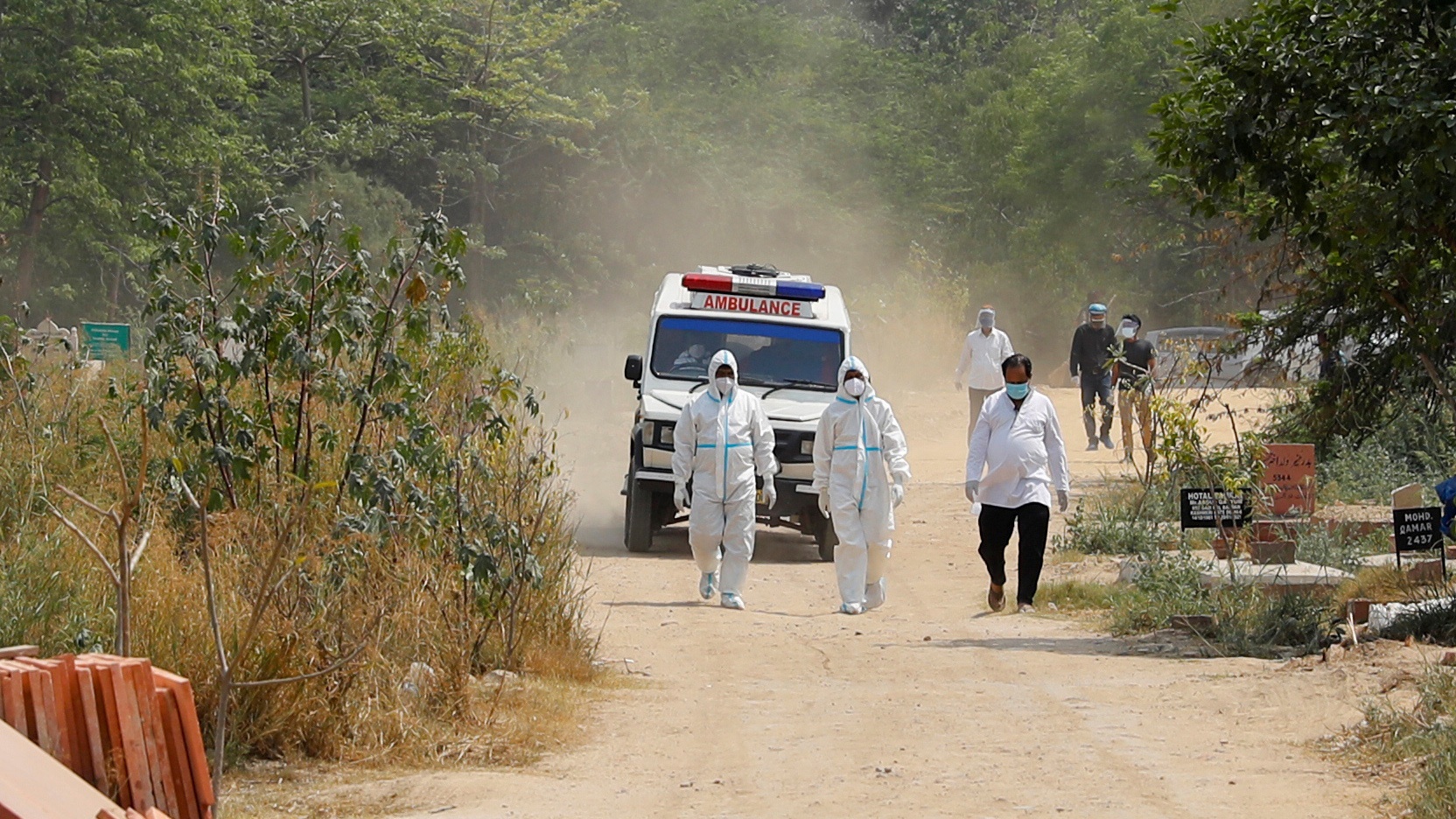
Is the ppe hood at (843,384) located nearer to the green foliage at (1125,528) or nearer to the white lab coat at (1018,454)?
the white lab coat at (1018,454)

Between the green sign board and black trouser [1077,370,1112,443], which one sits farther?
black trouser [1077,370,1112,443]

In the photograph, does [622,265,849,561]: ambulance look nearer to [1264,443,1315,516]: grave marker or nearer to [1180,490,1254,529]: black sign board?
[1264,443,1315,516]: grave marker

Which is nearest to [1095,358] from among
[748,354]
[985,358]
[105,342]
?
[985,358]

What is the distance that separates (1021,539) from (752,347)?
13.1ft

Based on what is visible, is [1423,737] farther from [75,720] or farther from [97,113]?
[97,113]

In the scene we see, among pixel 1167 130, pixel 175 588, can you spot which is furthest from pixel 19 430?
pixel 1167 130

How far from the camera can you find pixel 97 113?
1304 inches

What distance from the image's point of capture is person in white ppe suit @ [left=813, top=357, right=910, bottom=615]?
1194cm

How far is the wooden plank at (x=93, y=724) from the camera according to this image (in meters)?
5.04

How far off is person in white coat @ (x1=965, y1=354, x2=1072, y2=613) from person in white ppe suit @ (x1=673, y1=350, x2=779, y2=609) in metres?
1.52

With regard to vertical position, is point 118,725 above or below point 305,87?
below

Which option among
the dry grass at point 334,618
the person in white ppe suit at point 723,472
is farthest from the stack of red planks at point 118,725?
the person in white ppe suit at point 723,472

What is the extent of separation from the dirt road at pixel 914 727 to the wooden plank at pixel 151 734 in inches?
44.0

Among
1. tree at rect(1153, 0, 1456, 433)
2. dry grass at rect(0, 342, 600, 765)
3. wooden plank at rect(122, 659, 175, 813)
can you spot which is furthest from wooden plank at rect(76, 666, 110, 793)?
tree at rect(1153, 0, 1456, 433)
